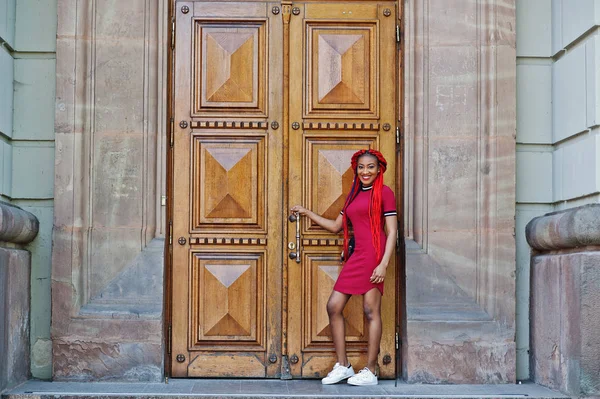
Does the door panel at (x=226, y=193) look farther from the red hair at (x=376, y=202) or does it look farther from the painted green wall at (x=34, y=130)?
the painted green wall at (x=34, y=130)

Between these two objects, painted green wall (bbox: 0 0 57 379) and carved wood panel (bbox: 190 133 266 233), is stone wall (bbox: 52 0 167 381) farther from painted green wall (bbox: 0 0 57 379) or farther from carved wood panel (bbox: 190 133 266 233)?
carved wood panel (bbox: 190 133 266 233)

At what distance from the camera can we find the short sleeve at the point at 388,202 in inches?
289

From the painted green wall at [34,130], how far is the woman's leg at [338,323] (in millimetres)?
2429

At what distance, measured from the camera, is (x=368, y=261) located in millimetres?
7285

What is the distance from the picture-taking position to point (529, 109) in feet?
25.1

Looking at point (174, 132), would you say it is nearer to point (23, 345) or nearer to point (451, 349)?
point (23, 345)

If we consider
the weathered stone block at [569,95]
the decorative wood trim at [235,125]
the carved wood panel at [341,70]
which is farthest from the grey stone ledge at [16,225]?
the weathered stone block at [569,95]

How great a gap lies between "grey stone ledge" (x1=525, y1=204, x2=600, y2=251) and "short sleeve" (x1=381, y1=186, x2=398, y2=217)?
1.20 m

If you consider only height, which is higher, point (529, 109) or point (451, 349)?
point (529, 109)

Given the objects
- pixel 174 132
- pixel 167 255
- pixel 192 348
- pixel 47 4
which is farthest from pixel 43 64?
pixel 192 348

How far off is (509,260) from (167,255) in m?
2.96

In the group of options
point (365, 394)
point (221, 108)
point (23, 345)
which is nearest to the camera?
point (365, 394)

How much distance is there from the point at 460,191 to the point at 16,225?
12.1 ft

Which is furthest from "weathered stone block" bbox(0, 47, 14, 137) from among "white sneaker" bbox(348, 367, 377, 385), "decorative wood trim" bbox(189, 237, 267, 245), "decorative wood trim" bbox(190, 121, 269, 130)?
"white sneaker" bbox(348, 367, 377, 385)
